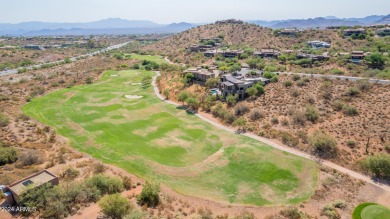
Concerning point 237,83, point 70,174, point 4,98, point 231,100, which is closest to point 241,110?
point 231,100

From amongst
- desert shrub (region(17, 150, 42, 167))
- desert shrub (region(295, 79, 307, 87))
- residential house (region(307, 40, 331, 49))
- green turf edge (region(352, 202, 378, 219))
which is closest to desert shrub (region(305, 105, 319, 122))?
desert shrub (region(295, 79, 307, 87))

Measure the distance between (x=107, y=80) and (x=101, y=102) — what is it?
83.1ft

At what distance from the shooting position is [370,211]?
95.0ft

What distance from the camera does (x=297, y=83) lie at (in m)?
65.2

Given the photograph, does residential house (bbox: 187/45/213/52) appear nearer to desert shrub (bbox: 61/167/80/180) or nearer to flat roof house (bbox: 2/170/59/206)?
desert shrub (bbox: 61/167/80/180)

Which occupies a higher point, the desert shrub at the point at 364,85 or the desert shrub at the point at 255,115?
Answer: the desert shrub at the point at 364,85

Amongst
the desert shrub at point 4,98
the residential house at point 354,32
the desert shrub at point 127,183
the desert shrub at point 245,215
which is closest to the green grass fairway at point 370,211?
the desert shrub at point 245,215

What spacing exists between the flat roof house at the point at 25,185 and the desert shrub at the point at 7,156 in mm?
9098

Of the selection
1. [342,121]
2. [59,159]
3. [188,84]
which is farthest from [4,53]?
[342,121]

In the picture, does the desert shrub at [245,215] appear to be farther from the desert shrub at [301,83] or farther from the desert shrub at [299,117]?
the desert shrub at [301,83]

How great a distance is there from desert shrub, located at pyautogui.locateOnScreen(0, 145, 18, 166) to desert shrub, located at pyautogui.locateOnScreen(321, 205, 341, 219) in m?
40.8

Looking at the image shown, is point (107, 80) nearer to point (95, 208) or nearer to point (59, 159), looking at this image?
point (59, 159)

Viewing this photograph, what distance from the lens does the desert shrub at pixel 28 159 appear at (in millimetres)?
36312

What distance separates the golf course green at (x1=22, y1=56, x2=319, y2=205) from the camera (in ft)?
109
